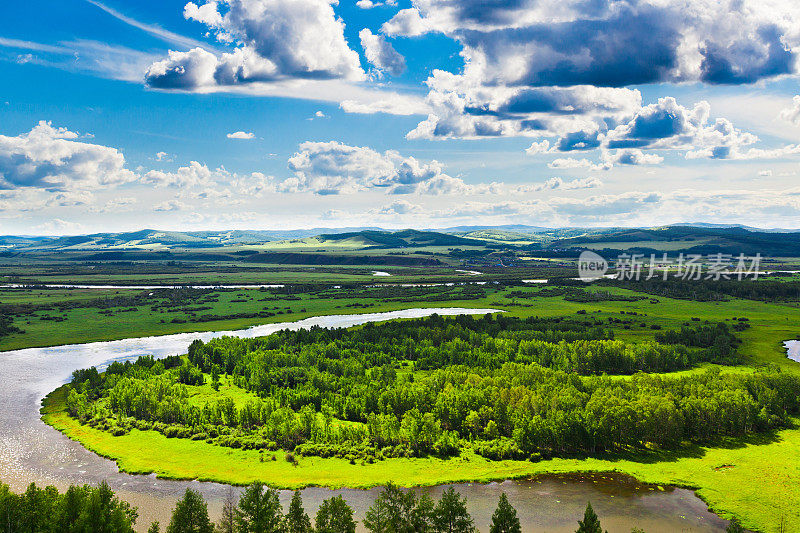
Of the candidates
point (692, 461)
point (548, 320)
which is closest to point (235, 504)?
point (692, 461)

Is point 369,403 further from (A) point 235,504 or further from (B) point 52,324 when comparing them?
(B) point 52,324

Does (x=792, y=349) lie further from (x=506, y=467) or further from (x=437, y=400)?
(x=506, y=467)

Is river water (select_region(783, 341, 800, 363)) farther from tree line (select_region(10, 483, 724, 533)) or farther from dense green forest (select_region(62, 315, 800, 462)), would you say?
tree line (select_region(10, 483, 724, 533))

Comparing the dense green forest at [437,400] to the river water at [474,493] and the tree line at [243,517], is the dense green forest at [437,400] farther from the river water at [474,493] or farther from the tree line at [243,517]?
the tree line at [243,517]

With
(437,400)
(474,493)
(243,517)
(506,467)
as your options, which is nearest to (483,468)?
(506,467)

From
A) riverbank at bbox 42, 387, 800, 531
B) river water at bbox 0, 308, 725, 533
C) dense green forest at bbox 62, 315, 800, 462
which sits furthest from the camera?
dense green forest at bbox 62, 315, 800, 462

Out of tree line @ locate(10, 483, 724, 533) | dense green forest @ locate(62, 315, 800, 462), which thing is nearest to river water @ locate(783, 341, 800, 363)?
dense green forest @ locate(62, 315, 800, 462)
